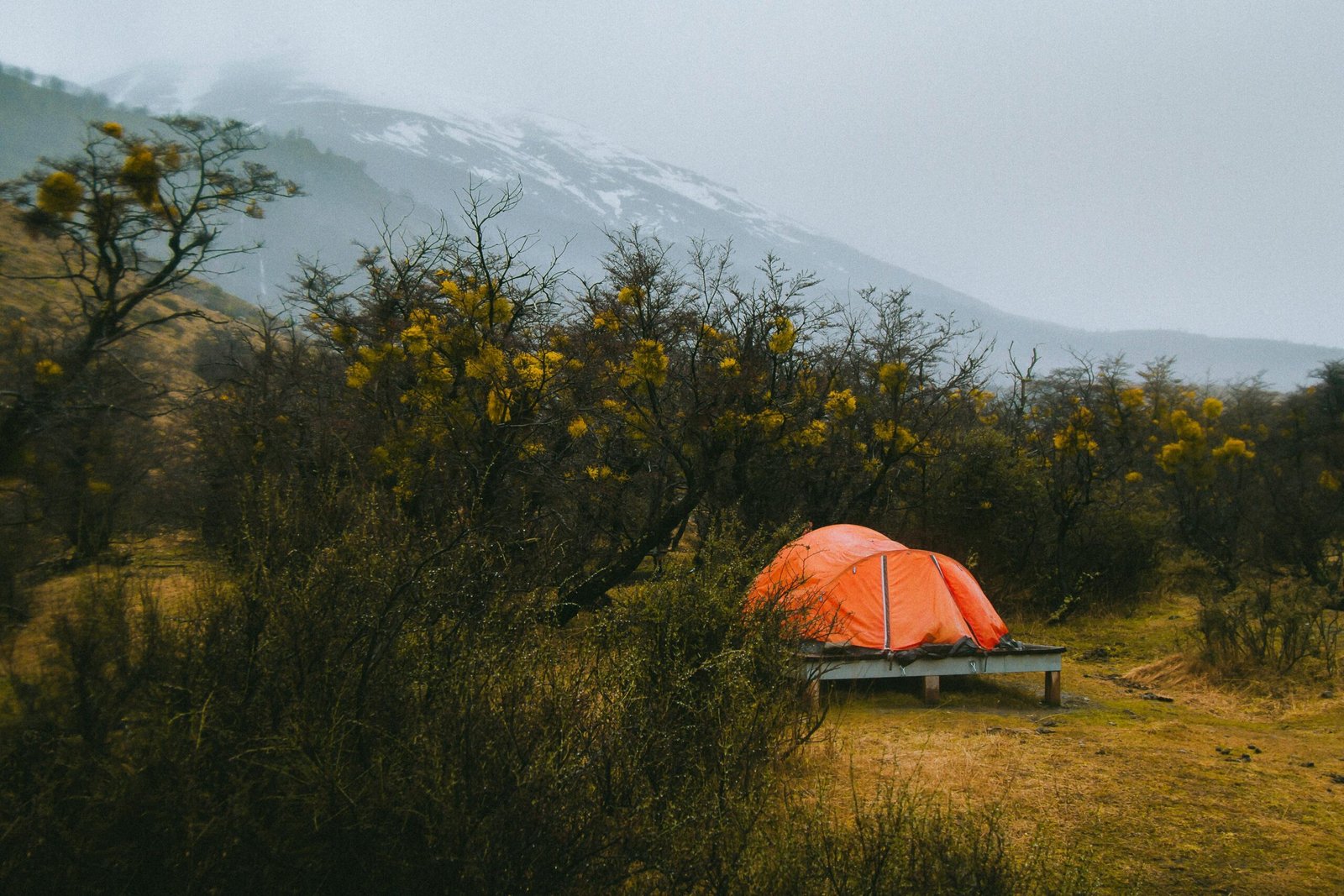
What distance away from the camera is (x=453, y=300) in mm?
7727

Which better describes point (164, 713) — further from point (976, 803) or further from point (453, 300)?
point (453, 300)

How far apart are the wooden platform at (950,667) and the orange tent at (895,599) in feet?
0.55

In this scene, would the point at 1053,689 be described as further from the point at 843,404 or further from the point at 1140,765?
the point at 843,404

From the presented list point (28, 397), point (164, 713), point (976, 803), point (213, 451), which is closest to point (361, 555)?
point (164, 713)

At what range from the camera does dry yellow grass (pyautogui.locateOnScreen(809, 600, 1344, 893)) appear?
444cm

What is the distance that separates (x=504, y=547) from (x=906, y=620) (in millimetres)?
4676

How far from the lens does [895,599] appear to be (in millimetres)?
8242

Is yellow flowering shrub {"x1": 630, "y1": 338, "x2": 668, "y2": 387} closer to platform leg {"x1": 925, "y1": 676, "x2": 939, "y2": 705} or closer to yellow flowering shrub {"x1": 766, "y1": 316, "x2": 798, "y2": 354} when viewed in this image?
yellow flowering shrub {"x1": 766, "y1": 316, "x2": 798, "y2": 354}

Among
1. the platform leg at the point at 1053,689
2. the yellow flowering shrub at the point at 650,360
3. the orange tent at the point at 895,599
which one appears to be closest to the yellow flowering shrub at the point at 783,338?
the yellow flowering shrub at the point at 650,360

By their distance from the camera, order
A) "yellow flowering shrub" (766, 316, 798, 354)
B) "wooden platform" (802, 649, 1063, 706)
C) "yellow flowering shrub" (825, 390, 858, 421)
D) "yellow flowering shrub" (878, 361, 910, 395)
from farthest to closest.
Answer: "yellow flowering shrub" (878, 361, 910, 395), "yellow flowering shrub" (825, 390, 858, 421), "yellow flowering shrub" (766, 316, 798, 354), "wooden platform" (802, 649, 1063, 706)

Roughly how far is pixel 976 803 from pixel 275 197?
1081cm

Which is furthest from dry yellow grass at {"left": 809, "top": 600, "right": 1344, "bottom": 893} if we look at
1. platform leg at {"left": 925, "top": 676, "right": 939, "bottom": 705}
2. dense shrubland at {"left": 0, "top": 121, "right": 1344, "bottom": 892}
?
dense shrubland at {"left": 0, "top": 121, "right": 1344, "bottom": 892}

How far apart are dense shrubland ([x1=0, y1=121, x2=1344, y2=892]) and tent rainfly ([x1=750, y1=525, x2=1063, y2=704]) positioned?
45.2 inches

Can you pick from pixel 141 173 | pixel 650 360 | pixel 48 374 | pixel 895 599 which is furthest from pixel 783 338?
pixel 48 374
